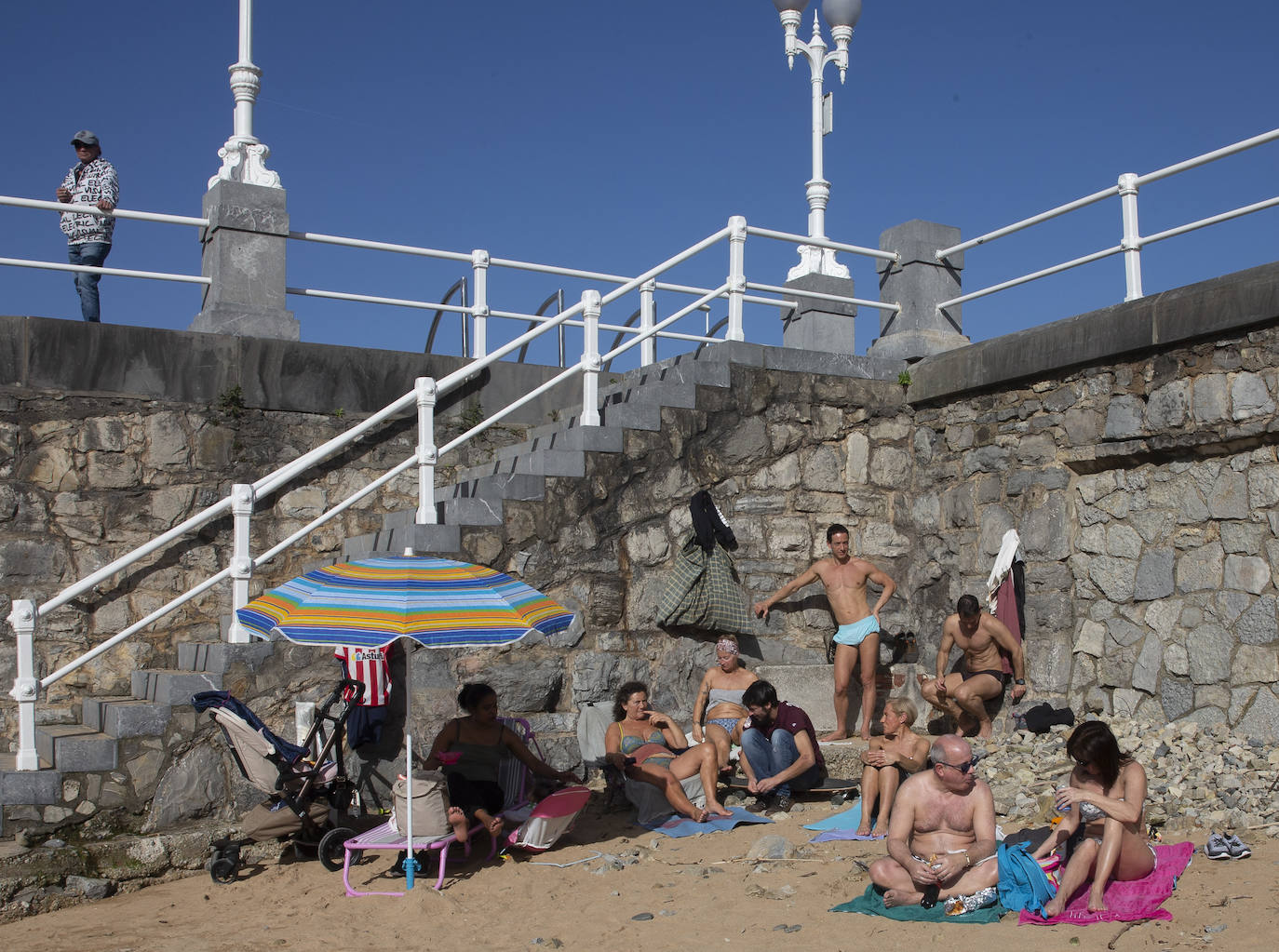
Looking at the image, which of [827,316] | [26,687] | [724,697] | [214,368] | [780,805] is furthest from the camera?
[827,316]

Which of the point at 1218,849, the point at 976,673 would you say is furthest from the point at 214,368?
the point at 1218,849

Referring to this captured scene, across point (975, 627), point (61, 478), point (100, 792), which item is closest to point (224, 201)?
point (61, 478)

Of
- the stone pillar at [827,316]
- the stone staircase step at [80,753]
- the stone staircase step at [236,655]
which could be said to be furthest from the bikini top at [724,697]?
the stone staircase step at [80,753]

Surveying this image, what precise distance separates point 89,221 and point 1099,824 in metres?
6.98

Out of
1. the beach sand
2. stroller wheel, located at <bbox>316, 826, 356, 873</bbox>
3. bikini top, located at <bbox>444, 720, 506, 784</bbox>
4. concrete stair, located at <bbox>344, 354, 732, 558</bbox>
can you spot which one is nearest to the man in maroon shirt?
the beach sand

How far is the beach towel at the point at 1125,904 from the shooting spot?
4.91 metres

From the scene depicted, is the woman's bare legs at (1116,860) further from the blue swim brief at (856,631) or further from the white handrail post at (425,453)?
the white handrail post at (425,453)

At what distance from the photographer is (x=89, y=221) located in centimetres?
839

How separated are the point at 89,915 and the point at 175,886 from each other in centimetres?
47

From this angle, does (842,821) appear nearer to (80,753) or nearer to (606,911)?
(606,911)

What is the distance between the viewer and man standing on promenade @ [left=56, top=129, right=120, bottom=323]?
8.31 metres

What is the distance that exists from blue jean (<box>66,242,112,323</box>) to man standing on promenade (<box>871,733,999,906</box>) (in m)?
5.88

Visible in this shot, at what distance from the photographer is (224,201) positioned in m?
8.48

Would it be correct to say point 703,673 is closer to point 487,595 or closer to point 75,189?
point 487,595
